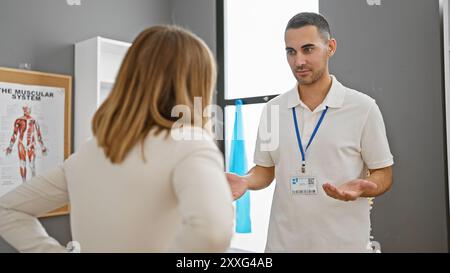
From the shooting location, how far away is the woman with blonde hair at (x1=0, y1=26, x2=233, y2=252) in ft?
1.94

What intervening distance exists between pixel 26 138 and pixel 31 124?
0.08m

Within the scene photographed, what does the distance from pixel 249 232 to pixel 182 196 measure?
1.85 m

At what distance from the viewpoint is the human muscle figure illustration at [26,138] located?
198cm

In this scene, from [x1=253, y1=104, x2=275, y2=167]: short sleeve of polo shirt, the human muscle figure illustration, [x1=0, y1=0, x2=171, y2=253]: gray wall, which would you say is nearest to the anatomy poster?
the human muscle figure illustration

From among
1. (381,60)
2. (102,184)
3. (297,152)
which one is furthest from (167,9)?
(102,184)

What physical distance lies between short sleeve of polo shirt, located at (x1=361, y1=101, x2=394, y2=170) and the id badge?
194 mm

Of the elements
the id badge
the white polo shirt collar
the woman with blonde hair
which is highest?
the white polo shirt collar

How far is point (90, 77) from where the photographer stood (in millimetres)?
2125

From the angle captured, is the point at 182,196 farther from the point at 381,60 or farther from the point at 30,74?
the point at 30,74

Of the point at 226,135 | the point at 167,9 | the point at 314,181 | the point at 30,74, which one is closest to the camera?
the point at 314,181

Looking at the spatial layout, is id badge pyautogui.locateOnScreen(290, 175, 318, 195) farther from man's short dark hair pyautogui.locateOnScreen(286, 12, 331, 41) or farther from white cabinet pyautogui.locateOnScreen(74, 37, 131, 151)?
white cabinet pyautogui.locateOnScreen(74, 37, 131, 151)

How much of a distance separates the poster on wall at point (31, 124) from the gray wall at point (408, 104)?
5.14 ft

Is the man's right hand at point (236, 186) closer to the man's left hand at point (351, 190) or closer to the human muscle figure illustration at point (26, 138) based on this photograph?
the man's left hand at point (351, 190)

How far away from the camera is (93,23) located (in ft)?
7.66
